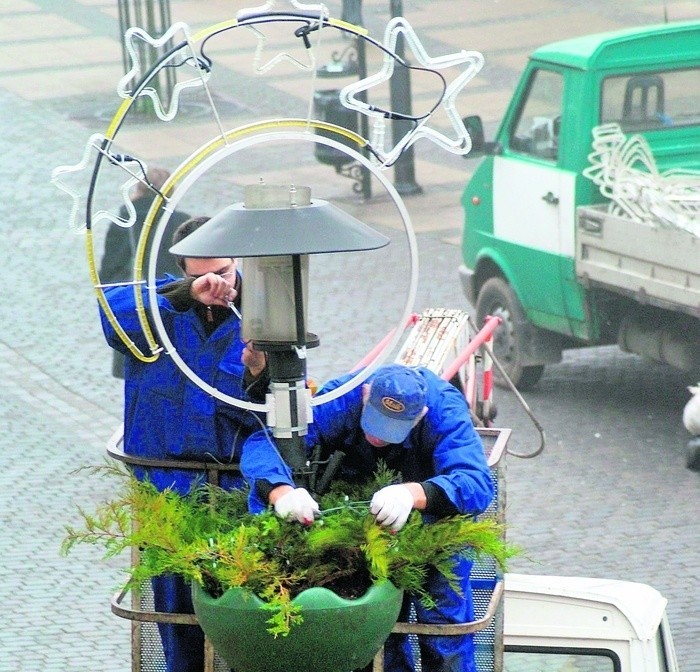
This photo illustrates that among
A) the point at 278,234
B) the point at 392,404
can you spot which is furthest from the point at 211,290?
the point at 278,234

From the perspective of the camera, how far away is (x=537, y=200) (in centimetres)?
1091

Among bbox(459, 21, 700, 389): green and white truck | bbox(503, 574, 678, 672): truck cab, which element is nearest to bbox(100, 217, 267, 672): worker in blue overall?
bbox(503, 574, 678, 672): truck cab

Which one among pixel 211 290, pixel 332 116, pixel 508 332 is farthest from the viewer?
pixel 332 116

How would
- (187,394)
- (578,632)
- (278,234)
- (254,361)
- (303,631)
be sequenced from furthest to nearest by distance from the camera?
(578,632) < (187,394) < (254,361) < (278,234) < (303,631)

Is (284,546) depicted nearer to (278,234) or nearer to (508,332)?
(278,234)

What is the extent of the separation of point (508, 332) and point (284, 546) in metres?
7.60

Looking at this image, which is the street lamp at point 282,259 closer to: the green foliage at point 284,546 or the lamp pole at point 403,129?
the green foliage at point 284,546

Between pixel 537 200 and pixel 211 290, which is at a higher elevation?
pixel 211 290

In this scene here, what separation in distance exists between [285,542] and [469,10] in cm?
2372

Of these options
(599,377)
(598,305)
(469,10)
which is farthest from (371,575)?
(469,10)

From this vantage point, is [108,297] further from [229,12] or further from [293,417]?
[229,12]

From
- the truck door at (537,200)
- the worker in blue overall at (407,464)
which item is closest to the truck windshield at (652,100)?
the truck door at (537,200)

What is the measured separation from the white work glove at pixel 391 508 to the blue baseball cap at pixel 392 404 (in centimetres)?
35

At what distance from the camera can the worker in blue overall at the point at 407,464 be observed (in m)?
4.08
